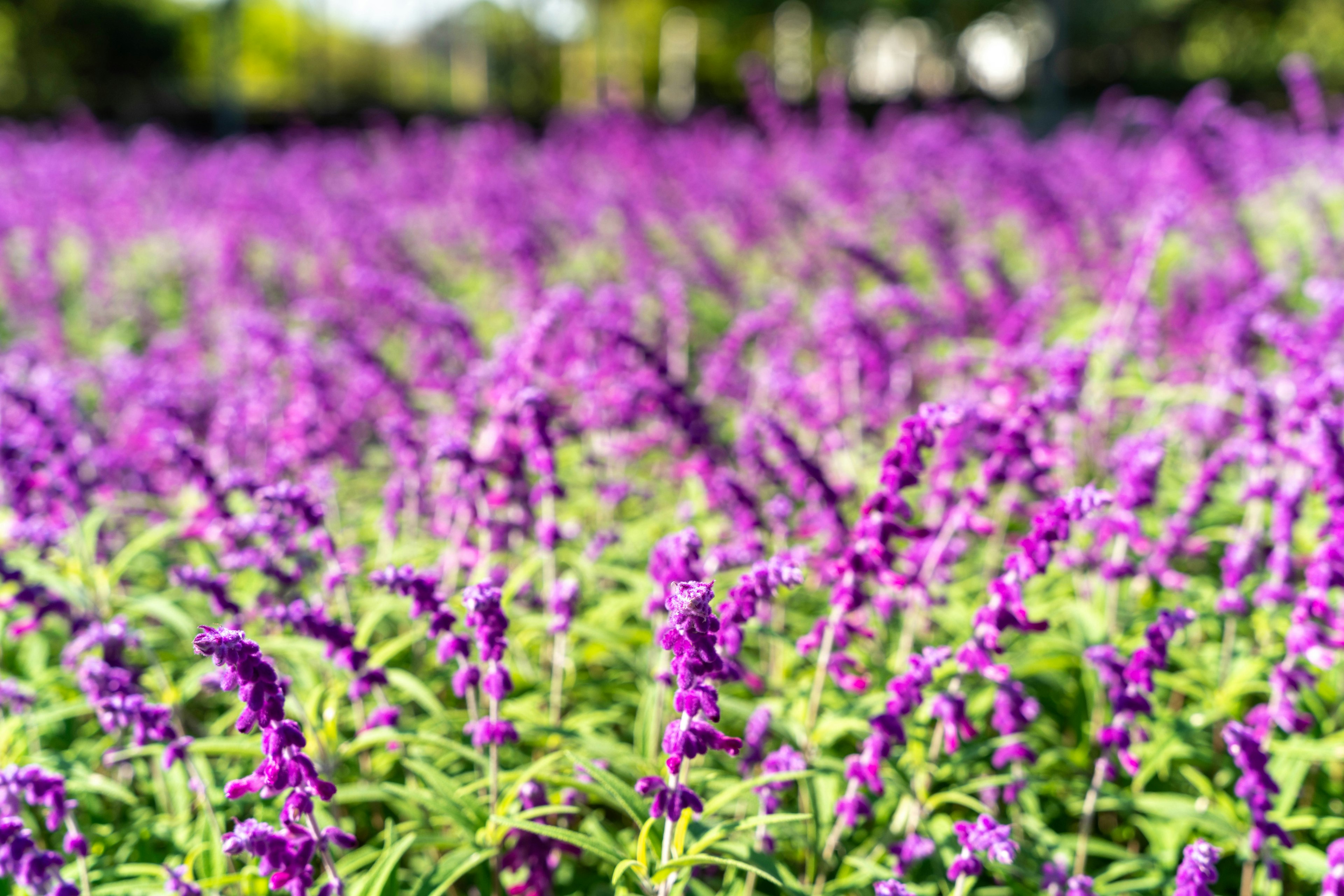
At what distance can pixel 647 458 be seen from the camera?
22.2 ft

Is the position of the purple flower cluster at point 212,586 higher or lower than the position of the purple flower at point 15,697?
higher

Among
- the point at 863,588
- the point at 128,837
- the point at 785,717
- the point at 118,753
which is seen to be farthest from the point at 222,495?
the point at 863,588

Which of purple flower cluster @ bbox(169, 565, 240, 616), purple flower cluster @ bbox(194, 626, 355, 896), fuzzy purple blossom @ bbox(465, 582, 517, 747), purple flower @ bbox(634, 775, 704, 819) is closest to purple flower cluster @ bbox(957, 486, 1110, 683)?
purple flower @ bbox(634, 775, 704, 819)

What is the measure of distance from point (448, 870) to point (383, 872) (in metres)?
0.19

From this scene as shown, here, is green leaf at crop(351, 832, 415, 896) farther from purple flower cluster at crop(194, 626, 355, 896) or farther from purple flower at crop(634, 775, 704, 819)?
purple flower at crop(634, 775, 704, 819)

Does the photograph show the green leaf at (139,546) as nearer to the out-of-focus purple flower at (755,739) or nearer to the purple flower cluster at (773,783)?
the out-of-focus purple flower at (755,739)

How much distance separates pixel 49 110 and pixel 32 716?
4141cm

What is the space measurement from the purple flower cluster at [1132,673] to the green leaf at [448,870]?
2.05 meters

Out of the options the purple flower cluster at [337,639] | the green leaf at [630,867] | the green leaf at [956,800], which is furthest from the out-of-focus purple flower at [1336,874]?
the purple flower cluster at [337,639]

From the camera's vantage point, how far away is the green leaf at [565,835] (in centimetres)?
266

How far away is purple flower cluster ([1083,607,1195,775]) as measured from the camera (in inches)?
120

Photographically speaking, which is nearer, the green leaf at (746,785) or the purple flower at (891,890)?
the purple flower at (891,890)

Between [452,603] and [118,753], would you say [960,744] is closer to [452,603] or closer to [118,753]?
[452,603]

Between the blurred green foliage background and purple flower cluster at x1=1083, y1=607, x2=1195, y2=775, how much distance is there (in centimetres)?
3339
